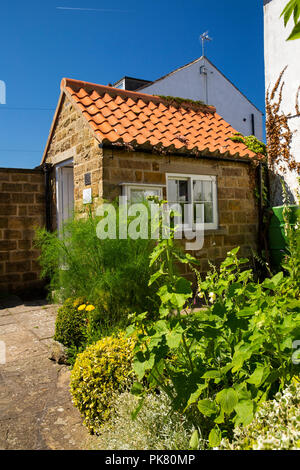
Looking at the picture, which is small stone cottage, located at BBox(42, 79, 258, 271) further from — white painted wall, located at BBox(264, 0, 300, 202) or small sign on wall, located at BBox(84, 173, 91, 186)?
white painted wall, located at BBox(264, 0, 300, 202)

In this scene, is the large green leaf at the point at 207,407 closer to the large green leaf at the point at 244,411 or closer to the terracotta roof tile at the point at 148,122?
the large green leaf at the point at 244,411

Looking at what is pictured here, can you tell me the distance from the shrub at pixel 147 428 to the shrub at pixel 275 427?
1.29 ft

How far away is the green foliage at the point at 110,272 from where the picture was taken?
3.92 metres

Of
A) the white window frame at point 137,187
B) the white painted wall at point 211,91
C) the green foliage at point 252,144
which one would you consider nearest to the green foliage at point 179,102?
the green foliage at point 252,144

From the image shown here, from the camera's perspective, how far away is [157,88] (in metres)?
15.2

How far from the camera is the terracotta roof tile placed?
6434mm

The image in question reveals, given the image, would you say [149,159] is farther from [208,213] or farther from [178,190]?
[208,213]

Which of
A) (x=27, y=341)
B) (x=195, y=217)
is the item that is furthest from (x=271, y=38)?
(x=27, y=341)

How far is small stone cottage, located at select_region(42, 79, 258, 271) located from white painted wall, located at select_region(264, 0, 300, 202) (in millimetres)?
1093

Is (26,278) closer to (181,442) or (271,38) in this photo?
(181,442)

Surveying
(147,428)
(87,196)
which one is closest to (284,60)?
(87,196)

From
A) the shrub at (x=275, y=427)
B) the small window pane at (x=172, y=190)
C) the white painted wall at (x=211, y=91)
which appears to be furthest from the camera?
the white painted wall at (x=211, y=91)

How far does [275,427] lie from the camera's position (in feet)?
5.41
